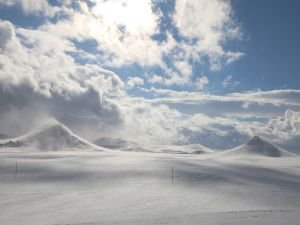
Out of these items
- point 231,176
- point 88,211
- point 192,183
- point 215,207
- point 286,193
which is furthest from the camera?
point 231,176

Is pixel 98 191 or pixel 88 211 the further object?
pixel 98 191

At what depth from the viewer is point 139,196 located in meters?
40.7

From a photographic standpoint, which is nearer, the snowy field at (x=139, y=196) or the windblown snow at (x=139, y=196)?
the windblown snow at (x=139, y=196)

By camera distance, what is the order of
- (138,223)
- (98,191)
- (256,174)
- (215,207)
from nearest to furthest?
(138,223) < (215,207) < (98,191) < (256,174)

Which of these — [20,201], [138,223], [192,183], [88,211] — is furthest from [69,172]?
[138,223]

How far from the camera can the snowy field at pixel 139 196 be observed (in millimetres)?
28297

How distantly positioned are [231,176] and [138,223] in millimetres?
39841

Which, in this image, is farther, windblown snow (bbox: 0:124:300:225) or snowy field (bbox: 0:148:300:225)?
snowy field (bbox: 0:148:300:225)

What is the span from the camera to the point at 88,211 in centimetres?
3200

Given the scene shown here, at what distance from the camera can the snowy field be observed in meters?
28.3

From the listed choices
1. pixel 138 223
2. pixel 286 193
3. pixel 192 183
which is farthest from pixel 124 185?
pixel 138 223

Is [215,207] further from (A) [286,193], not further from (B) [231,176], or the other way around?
(B) [231,176]

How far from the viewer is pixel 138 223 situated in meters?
25.4

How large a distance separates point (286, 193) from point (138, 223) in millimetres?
29576
